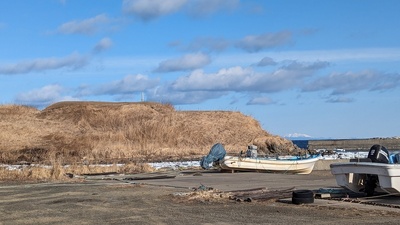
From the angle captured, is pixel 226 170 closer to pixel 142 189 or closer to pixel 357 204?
pixel 142 189

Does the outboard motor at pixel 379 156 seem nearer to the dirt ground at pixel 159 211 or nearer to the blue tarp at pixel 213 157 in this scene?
the dirt ground at pixel 159 211

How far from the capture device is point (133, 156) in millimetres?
54656

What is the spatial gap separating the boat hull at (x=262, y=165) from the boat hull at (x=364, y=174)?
15.3 meters

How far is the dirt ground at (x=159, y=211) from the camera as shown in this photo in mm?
15773

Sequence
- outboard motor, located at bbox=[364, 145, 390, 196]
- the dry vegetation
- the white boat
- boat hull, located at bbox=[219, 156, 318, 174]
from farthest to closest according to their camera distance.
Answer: the dry vegetation < boat hull, located at bbox=[219, 156, 318, 174] < outboard motor, located at bbox=[364, 145, 390, 196] < the white boat

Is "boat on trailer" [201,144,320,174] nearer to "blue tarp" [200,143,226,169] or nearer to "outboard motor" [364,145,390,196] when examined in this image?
"blue tarp" [200,143,226,169]

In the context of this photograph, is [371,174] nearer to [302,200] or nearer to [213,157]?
[302,200]

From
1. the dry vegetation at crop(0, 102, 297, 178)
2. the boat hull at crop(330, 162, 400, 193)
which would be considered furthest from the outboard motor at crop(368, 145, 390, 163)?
the dry vegetation at crop(0, 102, 297, 178)

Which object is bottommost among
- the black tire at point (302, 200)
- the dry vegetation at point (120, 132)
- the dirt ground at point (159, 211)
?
the dirt ground at point (159, 211)

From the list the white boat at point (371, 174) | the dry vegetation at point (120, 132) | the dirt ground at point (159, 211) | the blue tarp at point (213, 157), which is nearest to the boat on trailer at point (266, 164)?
the blue tarp at point (213, 157)

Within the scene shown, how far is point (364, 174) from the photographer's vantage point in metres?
19.8

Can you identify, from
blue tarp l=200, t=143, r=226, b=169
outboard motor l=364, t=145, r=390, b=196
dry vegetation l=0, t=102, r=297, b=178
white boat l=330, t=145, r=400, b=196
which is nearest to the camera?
white boat l=330, t=145, r=400, b=196

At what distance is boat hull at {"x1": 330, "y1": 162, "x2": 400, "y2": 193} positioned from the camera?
1836 centimetres

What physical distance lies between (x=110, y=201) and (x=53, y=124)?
51.2m
